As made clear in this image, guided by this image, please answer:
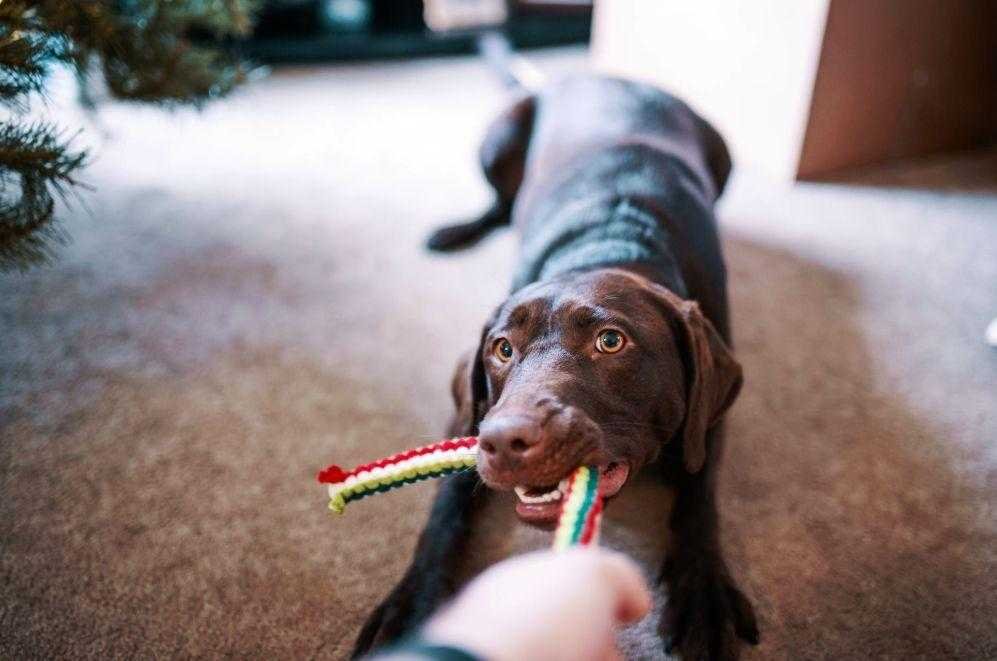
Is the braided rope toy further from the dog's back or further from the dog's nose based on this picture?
the dog's back

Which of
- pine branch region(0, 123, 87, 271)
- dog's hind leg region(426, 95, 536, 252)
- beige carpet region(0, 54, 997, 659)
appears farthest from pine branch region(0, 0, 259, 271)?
dog's hind leg region(426, 95, 536, 252)

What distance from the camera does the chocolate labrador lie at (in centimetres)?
116

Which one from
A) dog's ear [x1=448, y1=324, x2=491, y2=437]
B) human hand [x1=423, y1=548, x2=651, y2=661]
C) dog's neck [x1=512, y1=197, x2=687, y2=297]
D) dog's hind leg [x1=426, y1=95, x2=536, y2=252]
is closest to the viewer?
human hand [x1=423, y1=548, x2=651, y2=661]

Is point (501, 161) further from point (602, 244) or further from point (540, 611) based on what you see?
point (540, 611)

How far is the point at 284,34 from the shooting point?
14.6 ft

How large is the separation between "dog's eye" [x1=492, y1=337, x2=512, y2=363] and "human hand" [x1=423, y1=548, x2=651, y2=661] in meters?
0.68

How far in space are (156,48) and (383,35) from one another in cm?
270

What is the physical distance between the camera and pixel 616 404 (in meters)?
1.24

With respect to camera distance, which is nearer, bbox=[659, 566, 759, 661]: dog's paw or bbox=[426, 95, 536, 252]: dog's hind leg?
bbox=[659, 566, 759, 661]: dog's paw

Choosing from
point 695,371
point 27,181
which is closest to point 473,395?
point 695,371

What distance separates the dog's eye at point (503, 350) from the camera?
4.46 ft

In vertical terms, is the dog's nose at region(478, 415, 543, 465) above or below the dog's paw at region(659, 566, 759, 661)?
above

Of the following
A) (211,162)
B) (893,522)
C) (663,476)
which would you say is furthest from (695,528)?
(211,162)

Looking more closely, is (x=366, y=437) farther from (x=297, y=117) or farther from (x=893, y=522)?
(x=297, y=117)
